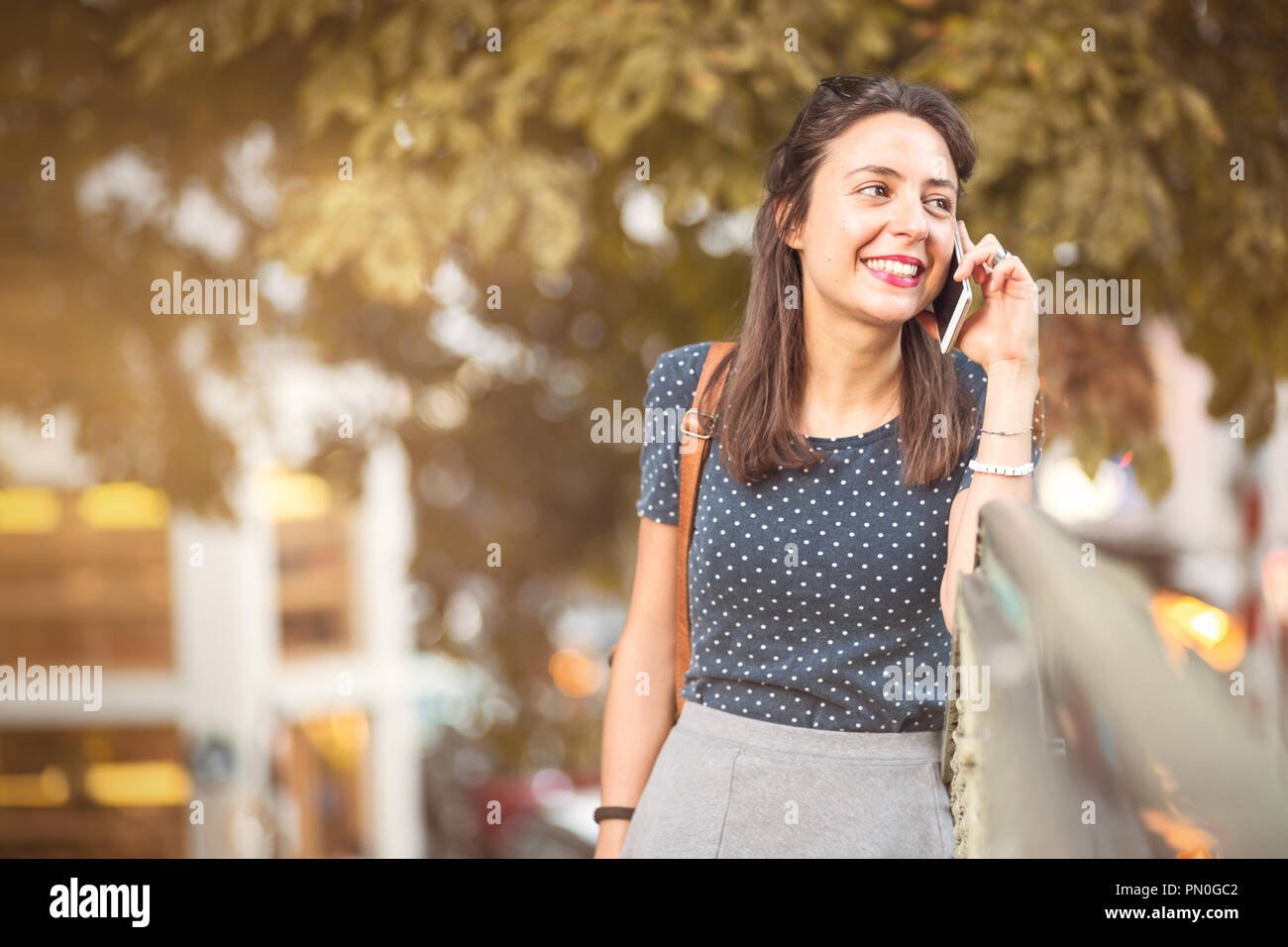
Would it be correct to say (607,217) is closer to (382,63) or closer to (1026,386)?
(382,63)

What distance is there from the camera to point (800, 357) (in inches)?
78.2

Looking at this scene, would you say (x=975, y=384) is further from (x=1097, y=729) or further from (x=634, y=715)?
(x=1097, y=729)

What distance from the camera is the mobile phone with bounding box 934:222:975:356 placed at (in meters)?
1.78

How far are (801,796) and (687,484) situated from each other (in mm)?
488

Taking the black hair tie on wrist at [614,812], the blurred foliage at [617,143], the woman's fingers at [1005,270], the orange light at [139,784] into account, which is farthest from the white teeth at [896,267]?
the orange light at [139,784]

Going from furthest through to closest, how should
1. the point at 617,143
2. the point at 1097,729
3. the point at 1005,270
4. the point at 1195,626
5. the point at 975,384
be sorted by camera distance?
1. the point at 617,143
2. the point at 1195,626
3. the point at 975,384
4. the point at 1005,270
5. the point at 1097,729

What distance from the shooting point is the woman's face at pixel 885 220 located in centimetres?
183

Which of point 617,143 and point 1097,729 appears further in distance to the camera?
point 617,143

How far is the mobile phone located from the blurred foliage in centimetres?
132

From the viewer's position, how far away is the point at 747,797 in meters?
1.79

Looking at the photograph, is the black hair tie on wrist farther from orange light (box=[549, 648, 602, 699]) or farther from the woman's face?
orange light (box=[549, 648, 602, 699])

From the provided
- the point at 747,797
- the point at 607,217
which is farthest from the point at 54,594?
the point at 747,797

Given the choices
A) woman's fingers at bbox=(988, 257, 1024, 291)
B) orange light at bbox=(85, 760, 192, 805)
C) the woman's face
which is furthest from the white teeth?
orange light at bbox=(85, 760, 192, 805)

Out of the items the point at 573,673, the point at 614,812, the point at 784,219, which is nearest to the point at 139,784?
the point at 573,673
